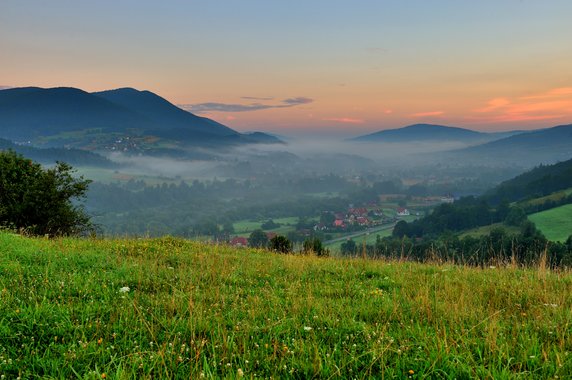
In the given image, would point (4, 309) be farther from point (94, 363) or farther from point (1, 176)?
point (1, 176)

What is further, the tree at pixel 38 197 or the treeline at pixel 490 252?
the tree at pixel 38 197

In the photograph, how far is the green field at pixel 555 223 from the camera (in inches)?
3058

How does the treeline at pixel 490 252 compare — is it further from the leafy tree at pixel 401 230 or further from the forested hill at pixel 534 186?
the forested hill at pixel 534 186

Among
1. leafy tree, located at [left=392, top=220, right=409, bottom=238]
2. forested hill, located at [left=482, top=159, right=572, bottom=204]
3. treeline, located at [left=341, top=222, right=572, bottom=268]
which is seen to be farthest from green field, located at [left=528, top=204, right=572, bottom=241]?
forested hill, located at [left=482, top=159, right=572, bottom=204]

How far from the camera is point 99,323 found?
476cm

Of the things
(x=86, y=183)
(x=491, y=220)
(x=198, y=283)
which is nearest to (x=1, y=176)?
(x=86, y=183)

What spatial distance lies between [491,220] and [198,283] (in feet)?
434

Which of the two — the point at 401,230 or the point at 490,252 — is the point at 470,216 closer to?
the point at 401,230

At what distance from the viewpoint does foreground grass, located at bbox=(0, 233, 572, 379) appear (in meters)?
3.83

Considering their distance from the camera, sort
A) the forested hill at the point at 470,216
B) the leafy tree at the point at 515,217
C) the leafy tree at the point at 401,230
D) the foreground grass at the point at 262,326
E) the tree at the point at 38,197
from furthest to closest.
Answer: the leafy tree at the point at 401,230, the forested hill at the point at 470,216, the leafy tree at the point at 515,217, the tree at the point at 38,197, the foreground grass at the point at 262,326

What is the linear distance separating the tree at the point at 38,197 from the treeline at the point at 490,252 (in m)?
18.4

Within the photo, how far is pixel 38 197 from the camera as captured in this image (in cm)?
2016

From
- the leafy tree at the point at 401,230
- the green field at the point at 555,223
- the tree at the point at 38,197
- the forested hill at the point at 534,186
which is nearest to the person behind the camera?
the tree at the point at 38,197

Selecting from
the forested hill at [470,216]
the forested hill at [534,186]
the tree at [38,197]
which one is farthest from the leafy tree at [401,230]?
the tree at [38,197]
